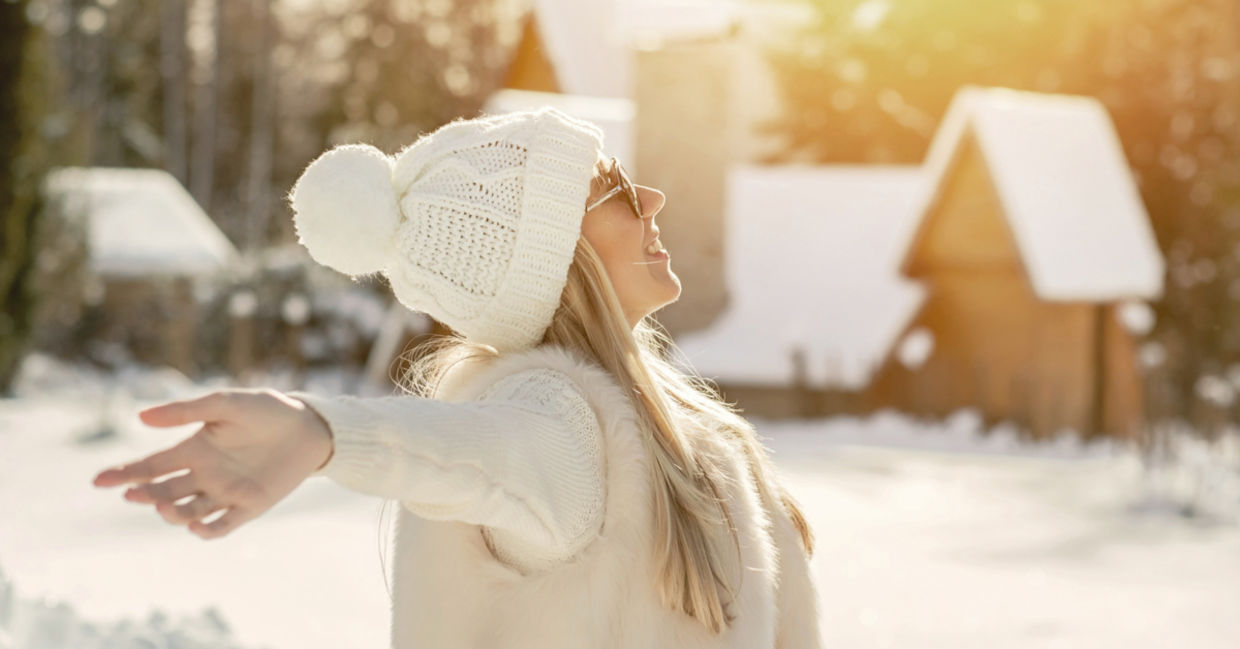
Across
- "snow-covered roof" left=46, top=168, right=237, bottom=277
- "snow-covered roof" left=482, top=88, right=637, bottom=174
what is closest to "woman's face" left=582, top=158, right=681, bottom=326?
"snow-covered roof" left=482, top=88, right=637, bottom=174

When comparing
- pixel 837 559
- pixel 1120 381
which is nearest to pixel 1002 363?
pixel 1120 381

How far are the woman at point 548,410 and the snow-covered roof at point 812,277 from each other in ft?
44.2

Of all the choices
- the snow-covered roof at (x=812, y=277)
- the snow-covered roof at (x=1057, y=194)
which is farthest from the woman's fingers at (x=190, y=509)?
the snow-covered roof at (x=1057, y=194)

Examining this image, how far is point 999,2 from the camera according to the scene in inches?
1022

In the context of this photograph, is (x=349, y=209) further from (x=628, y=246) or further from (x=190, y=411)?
(x=190, y=411)

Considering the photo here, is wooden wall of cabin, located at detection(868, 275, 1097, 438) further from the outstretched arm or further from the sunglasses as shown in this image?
the outstretched arm

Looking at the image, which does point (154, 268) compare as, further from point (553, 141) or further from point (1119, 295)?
point (553, 141)

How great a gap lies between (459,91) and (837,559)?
26.4 meters

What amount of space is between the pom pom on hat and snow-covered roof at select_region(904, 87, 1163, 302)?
14090mm

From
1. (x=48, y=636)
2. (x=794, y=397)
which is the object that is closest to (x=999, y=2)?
(x=794, y=397)

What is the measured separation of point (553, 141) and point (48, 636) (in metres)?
2.48

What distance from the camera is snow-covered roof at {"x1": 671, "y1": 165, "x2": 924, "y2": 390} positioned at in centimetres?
1639

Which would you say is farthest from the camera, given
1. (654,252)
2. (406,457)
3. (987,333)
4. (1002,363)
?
(987,333)

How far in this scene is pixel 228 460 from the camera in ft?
5.08
